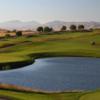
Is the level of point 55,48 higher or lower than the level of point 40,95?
lower

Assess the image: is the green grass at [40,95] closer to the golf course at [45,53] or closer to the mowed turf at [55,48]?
the golf course at [45,53]

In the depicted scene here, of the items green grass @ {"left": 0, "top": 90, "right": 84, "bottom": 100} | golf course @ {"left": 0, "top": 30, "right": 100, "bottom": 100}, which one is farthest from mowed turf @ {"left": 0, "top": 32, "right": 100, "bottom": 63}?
green grass @ {"left": 0, "top": 90, "right": 84, "bottom": 100}

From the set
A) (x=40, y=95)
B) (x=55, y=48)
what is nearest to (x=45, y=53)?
(x=55, y=48)

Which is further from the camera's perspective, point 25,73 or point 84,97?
point 25,73

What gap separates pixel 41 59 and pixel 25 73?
1090 inches

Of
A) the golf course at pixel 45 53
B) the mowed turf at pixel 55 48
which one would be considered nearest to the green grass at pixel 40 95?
the golf course at pixel 45 53

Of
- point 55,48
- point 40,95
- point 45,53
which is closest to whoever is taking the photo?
point 40,95

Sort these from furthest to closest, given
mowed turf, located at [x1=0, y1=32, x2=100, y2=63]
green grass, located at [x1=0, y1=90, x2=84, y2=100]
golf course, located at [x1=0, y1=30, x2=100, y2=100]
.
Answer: mowed turf, located at [x1=0, y1=32, x2=100, y2=63] < golf course, located at [x1=0, y1=30, x2=100, y2=100] < green grass, located at [x1=0, y1=90, x2=84, y2=100]

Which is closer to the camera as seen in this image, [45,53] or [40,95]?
[40,95]

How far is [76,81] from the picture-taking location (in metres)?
52.1

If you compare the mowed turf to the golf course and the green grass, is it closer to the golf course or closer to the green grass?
the golf course

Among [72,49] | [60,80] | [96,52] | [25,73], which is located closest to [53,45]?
[72,49]

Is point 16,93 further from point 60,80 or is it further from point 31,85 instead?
point 60,80

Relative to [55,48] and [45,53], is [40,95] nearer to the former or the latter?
[45,53]
